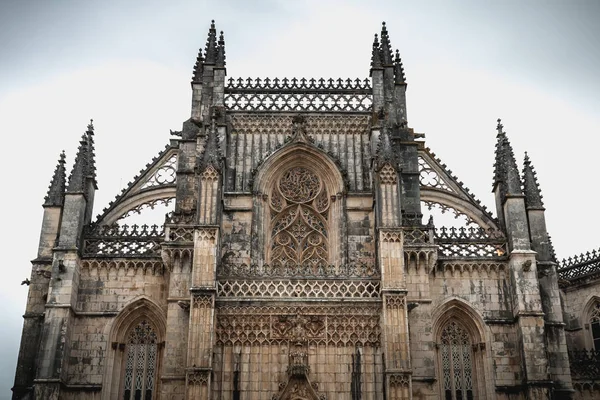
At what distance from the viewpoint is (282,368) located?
25422 millimetres

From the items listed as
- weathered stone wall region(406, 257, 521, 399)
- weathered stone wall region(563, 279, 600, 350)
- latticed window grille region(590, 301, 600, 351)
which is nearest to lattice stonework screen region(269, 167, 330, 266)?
weathered stone wall region(406, 257, 521, 399)

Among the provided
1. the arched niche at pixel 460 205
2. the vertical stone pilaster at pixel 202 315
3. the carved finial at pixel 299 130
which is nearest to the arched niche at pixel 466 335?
the arched niche at pixel 460 205

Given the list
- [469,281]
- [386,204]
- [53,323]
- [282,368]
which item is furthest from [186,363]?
[469,281]

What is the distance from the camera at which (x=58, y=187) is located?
30.0 meters

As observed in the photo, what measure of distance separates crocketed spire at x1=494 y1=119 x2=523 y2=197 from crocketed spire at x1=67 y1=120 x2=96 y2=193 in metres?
15.6

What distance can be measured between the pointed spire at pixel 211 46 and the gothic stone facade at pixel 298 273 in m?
0.14

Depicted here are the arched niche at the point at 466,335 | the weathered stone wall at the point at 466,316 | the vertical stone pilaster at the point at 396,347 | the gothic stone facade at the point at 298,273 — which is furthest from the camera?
the arched niche at the point at 466,335

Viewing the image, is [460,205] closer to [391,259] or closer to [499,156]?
[499,156]

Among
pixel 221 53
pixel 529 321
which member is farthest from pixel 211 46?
pixel 529 321

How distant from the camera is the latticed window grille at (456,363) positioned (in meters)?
27.4

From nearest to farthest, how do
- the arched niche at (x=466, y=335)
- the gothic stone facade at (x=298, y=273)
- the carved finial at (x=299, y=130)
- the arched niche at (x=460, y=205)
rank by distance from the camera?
1. the gothic stone facade at (x=298, y=273)
2. the arched niche at (x=466, y=335)
3. the arched niche at (x=460, y=205)
4. the carved finial at (x=299, y=130)

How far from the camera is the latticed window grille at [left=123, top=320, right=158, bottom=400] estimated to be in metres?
27.2

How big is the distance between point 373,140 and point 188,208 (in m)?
7.48

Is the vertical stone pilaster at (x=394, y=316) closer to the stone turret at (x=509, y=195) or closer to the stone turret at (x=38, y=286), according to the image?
the stone turret at (x=509, y=195)
